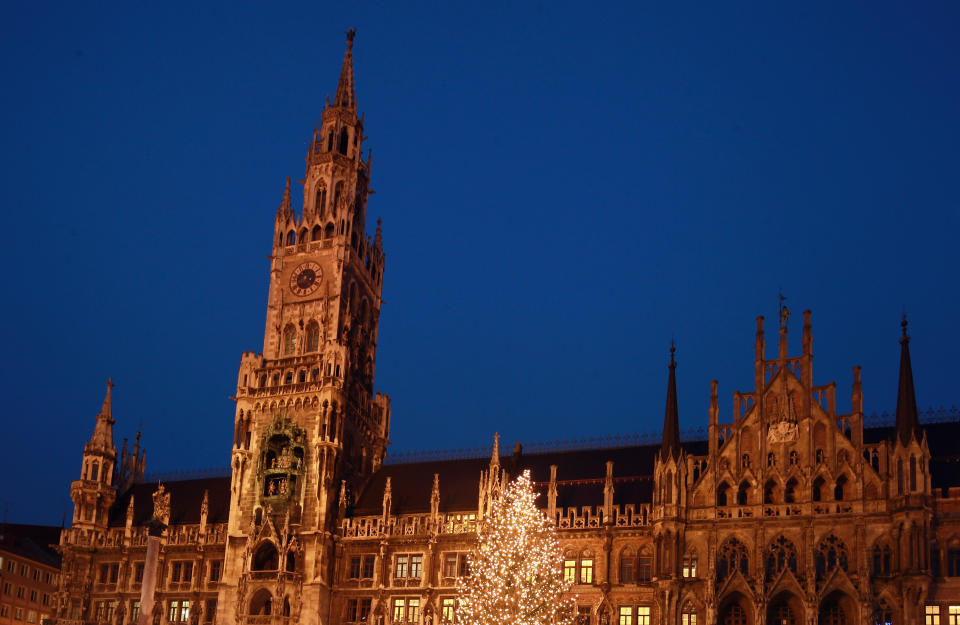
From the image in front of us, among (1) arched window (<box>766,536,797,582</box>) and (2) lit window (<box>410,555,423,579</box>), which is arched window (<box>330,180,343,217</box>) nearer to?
(2) lit window (<box>410,555,423,579</box>)

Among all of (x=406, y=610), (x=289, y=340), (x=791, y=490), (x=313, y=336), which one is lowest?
(x=406, y=610)

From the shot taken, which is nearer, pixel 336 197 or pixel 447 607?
pixel 447 607

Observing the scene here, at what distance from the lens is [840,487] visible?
67812 millimetres

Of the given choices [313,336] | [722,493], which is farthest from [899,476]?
[313,336]

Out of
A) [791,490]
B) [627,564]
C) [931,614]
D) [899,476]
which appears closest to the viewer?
[931,614]

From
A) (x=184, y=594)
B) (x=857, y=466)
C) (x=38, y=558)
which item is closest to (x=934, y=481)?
(x=857, y=466)

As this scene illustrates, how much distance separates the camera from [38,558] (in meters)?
119

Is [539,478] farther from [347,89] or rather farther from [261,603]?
[347,89]

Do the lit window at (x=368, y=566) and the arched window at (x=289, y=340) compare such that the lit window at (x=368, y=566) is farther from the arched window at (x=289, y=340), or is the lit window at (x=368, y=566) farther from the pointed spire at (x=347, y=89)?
the pointed spire at (x=347, y=89)

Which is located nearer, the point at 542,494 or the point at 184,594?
the point at 542,494

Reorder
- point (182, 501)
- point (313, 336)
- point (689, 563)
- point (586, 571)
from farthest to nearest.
→ point (182, 501) < point (313, 336) < point (586, 571) < point (689, 563)

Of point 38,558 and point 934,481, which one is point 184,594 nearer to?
point 38,558

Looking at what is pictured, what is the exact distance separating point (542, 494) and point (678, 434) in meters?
11.2

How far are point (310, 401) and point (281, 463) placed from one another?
5.05 metres
